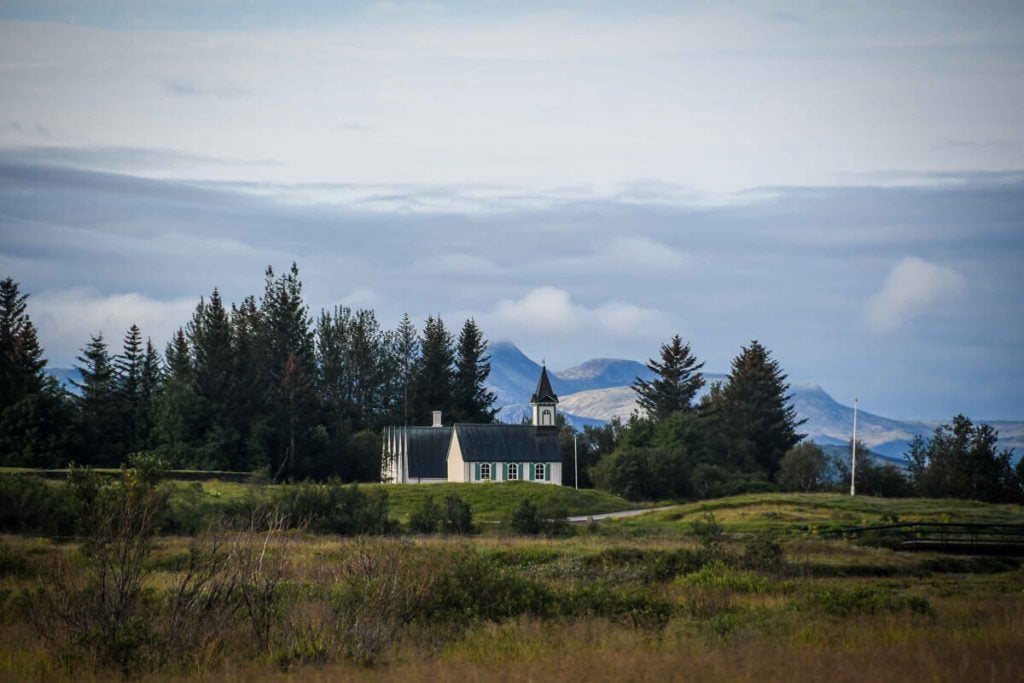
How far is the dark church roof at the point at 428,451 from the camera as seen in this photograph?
Answer: 75750 millimetres

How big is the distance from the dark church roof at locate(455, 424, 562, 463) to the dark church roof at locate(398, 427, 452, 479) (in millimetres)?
3224

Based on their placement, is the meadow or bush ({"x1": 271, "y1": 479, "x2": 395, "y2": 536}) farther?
bush ({"x1": 271, "y1": 479, "x2": 395, "y2": 536})

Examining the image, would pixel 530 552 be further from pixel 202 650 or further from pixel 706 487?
pixel 706 487

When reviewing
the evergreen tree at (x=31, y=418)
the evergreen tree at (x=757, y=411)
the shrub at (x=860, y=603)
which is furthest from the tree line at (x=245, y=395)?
the shrub at (x=860, y=603)

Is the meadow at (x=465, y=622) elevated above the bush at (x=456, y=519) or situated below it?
above

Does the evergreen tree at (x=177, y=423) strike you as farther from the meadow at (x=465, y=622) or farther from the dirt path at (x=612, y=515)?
the meadow at (x=465, y=622)

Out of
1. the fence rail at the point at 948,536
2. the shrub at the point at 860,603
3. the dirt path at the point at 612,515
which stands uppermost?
the shrub at the point at 860,603

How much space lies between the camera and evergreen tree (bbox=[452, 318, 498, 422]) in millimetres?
94938

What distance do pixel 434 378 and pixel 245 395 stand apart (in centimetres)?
2305

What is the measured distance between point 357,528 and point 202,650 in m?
29.1

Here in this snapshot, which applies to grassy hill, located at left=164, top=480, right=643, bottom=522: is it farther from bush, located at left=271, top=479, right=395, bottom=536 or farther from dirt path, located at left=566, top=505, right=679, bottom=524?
bush, located at left=271, top=479, right=395, bottom=536

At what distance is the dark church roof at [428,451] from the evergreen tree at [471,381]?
1507 cm

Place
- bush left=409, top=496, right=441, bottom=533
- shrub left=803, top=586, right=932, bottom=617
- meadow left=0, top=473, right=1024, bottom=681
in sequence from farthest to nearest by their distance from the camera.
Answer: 1. bush left=409, top=496, right=441, bottom=533
2. shrub left=803, top=586, right=932, bottom=617
3. meadow left=0, top=473, right=1024, bottom=681

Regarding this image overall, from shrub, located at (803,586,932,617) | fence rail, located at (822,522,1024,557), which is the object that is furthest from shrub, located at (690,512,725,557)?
shrub, located at (803,586,932,617)
